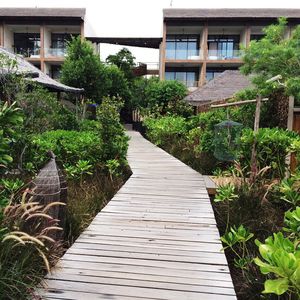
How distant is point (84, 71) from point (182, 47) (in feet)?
52.2

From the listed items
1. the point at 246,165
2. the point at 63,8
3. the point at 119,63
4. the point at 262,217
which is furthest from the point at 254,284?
the point at 63,8

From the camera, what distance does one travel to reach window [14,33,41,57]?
35.9m

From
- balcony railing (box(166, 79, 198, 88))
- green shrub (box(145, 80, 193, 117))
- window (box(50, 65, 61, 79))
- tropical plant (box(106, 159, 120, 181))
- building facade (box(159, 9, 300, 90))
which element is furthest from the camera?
window (box(50, 65, 61, 79))

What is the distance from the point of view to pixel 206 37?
112ft

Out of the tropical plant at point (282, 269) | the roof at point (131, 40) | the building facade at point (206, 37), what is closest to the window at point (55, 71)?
the roof at point (131, 40)

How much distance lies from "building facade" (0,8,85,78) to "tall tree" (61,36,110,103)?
10.9 m

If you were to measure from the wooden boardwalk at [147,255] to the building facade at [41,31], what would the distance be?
3142 cm

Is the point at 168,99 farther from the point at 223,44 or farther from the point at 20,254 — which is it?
the point at 20,254

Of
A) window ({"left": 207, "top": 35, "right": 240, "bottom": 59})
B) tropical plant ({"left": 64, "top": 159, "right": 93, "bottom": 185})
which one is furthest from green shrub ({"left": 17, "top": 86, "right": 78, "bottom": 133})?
window ({"left": 207, "top": 35, "right": 240, "bottom": 59})

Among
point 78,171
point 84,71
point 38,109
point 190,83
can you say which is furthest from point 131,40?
point 78,171

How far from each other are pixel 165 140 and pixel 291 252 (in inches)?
516

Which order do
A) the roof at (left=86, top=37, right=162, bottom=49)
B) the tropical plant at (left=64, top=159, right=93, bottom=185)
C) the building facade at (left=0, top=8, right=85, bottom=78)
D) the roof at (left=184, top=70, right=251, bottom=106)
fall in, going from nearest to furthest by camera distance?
1. the tropical plant at (left=64, top=159, right=93, bottom=185)
2. the roof at (left=184, top=70, right=251, bottom=106)
3. the building facade at (left=0, top=8, right=85, bottom=78)
4. the roof at (left=86, top=37, right=162, bottom=49)

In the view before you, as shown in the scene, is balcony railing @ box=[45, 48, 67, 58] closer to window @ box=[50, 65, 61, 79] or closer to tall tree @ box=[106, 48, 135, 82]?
window @ box=[50, 65, 61, 79]

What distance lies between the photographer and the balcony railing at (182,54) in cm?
3472
